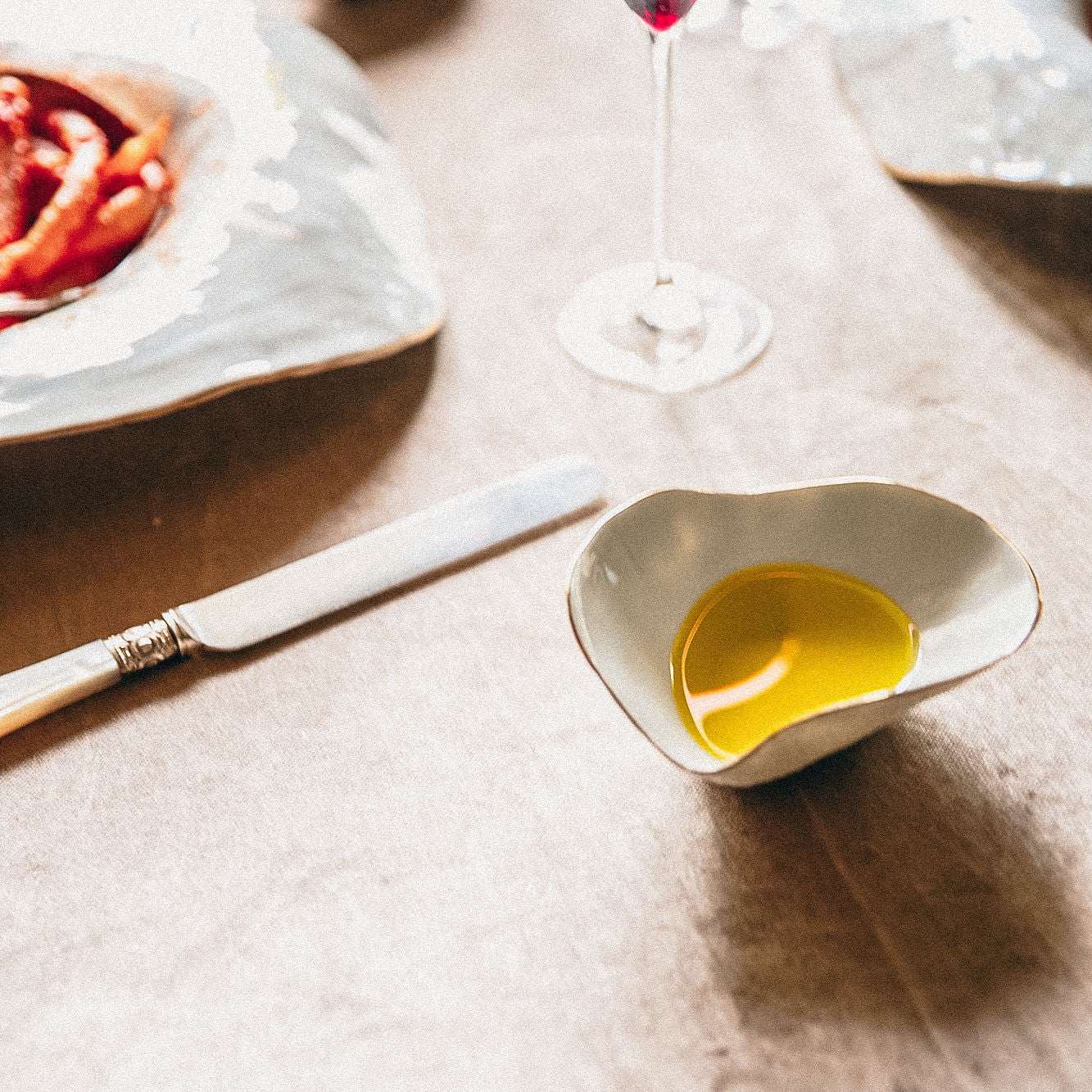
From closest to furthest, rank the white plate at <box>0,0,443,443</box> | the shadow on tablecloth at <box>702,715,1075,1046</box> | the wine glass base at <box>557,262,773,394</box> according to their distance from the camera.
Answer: the shadow on tablecloth at <box>702,715,1075,1046</box> → the white plate at <box>0,0,443,443</box> → the wine glass base at <box>557,262,773,394</box>

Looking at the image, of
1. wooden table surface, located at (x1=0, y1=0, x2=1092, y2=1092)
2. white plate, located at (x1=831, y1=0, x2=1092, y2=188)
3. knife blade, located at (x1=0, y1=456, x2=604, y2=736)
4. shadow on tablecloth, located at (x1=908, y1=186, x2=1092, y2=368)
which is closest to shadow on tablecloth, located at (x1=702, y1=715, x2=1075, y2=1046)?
wooden table surface, located at (x1=0, y1=0, x2=1092, y2=1092)

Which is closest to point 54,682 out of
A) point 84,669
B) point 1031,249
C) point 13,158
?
point 84,669

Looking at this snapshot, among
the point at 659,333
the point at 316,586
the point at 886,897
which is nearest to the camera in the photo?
the point at 886,897

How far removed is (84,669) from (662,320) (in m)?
0.36

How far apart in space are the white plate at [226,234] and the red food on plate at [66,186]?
1cm

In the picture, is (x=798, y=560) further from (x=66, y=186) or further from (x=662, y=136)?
(x=66, y=186)

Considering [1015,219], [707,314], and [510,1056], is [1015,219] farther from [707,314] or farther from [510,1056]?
[510,1056]

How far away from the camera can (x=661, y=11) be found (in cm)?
47

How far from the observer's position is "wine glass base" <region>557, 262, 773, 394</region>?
558 millimetres

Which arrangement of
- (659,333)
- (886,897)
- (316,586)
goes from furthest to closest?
(659,333) → (316,586) → (886,897)

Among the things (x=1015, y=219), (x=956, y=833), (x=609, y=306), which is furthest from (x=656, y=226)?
(x=956, y=833)

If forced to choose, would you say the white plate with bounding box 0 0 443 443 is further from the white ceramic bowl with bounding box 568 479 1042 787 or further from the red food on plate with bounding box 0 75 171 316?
the white ceramic bowl with bounding box 568 479 1042 787

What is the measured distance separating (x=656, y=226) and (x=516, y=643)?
10.3 inches

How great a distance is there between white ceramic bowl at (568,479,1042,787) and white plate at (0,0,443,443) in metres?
0.21
